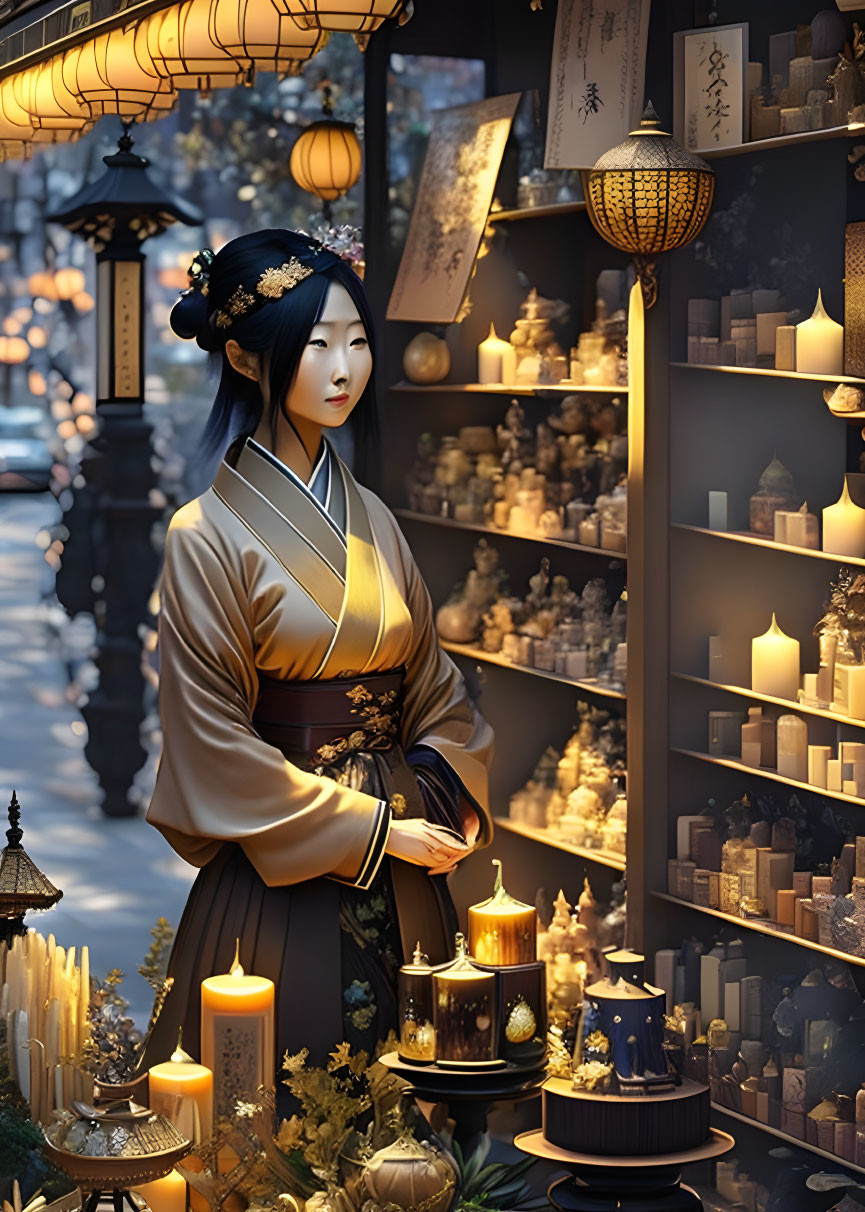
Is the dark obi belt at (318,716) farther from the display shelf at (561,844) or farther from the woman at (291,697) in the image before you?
the display shelf at (561,844)

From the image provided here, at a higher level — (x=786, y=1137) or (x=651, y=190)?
(x=651, y=190)

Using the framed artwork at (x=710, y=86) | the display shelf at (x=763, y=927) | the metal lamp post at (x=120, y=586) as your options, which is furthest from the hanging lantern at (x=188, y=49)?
the metal lamp post at (x=120, y=586)

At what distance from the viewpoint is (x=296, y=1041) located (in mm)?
3789

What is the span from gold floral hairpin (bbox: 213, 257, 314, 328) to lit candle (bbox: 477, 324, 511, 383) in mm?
1378

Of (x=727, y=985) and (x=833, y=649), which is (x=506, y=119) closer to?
(x=833, y=649)

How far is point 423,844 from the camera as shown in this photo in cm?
380

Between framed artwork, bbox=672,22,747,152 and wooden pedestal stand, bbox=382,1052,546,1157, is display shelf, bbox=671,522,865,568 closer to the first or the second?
framed artwork, bbox=672,22,747,152

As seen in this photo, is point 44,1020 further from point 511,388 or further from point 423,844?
point 511,388

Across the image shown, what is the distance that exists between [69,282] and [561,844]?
326cm

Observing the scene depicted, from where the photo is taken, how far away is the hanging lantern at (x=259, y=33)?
11.0 feet

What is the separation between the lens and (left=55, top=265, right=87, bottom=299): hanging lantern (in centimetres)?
728

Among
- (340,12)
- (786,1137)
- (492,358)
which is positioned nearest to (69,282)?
(492,358)

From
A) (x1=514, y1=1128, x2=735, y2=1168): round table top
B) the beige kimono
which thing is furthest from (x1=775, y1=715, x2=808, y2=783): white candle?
(x1=514, y1=1128, x2=735, y2=1168): round table top

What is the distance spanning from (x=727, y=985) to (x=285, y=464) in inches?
56.7
